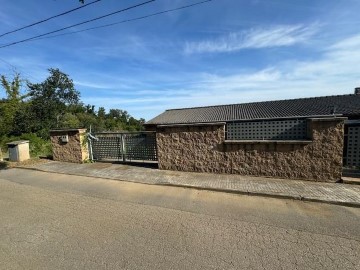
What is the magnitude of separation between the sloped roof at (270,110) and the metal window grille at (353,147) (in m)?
8.23

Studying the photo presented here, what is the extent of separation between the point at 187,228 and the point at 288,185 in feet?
11.1

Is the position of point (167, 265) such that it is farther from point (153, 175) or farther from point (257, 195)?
point (153, 175)

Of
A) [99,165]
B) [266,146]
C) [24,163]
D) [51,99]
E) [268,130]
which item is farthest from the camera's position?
[51,99]

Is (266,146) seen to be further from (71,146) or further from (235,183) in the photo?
(71,146)

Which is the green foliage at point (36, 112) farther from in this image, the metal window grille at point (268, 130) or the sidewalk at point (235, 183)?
the metal window grille at point (268, 130)

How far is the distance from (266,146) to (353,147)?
224 cm

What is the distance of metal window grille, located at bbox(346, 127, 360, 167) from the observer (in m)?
5.64

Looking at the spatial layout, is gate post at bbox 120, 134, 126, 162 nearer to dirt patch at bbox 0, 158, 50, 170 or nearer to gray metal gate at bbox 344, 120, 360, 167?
dirt patch at bbox 0, 158, 50, 170

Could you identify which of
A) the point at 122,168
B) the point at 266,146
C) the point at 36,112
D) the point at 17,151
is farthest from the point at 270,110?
the point at 36,112

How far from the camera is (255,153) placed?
6398 millimetres

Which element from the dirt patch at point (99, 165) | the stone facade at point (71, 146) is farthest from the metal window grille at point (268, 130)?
the stone facade at point (71, 146)

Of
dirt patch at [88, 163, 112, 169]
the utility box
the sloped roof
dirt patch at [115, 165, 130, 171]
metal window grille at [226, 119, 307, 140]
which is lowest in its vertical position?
dirt patch at [115, 165, 130, 171]

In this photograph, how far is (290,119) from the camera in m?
6.22

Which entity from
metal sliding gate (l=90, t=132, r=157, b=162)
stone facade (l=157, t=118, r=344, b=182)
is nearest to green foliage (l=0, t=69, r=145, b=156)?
metal sliding gate (l=90, t=132, r=157, b=162)
